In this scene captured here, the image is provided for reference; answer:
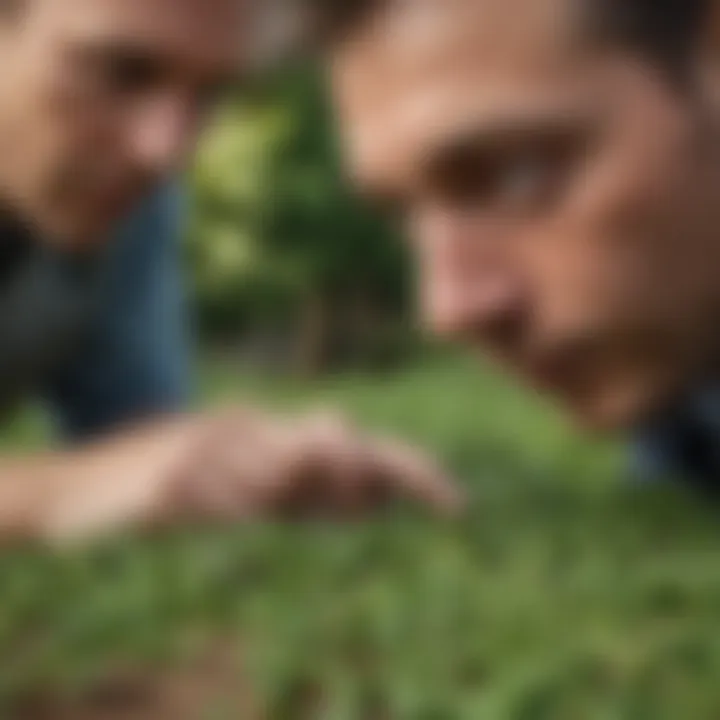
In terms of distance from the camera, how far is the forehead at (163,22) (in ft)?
0.98

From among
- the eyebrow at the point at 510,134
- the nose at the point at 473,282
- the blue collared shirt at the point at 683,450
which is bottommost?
the blue collared shirt at the point at 683,450

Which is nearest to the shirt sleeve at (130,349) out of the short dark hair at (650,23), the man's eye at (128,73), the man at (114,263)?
the man at (114,263)

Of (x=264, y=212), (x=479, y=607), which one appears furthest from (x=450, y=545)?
(x=264, y=212)

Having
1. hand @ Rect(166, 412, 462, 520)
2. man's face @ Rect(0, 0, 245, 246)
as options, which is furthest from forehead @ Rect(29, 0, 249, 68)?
hand @ Rect(166, 412, 462, 520)

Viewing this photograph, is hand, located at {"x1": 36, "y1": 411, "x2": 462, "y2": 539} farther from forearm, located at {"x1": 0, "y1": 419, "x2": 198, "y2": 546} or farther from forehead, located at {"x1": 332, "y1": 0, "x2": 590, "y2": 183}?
forehead, located at {"x1": 332, "y1": 0, "x2": 590, "y2": 183}

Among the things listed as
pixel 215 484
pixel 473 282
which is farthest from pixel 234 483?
pixel 473 282

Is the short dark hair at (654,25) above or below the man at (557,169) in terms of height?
above

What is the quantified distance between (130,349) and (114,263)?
0.14 ft

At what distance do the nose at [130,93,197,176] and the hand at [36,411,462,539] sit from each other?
0.25 feet

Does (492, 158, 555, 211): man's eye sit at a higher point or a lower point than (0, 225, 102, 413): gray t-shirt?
higher

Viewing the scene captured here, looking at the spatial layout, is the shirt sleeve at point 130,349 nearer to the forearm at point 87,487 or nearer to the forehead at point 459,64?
the forearm at point 87,487

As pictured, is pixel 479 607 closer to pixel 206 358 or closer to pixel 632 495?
pixel 632 495

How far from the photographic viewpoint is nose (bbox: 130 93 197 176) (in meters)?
0.34

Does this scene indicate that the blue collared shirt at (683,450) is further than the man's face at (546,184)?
Yes
